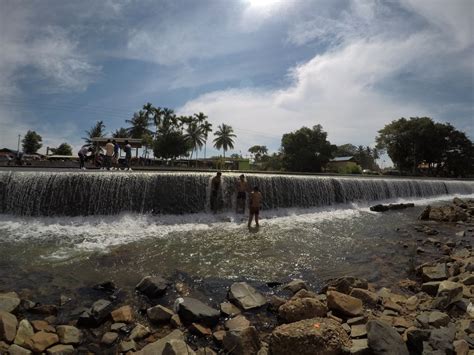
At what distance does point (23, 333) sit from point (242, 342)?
2.80m

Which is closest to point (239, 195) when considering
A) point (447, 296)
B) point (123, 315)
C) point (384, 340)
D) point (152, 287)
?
point (152, 287)

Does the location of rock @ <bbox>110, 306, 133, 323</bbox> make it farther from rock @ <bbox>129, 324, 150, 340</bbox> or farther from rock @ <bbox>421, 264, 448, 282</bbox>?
rock @ <bbox>421, 264, 448, 282</bbox>

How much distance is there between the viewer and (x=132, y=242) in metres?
8.78

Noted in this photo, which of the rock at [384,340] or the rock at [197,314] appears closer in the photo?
the rock at [384,340]

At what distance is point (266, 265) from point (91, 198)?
8309mm

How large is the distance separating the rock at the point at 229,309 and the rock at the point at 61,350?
2073 millimetres

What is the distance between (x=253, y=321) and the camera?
4508 millimetres

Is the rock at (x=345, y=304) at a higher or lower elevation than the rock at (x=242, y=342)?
higher

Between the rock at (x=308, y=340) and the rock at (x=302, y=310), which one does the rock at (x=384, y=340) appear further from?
the rock at (x=302, y=310)

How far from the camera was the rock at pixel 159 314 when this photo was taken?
438cm

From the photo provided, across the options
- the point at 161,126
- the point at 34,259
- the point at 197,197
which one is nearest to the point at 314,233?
the point at 197,197

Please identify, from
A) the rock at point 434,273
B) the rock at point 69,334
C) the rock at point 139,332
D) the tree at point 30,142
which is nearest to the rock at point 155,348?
the rock at point 139,332

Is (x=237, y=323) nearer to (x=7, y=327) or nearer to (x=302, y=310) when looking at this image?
(x=302, y=310)

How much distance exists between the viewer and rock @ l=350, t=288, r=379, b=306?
4.95 meters
